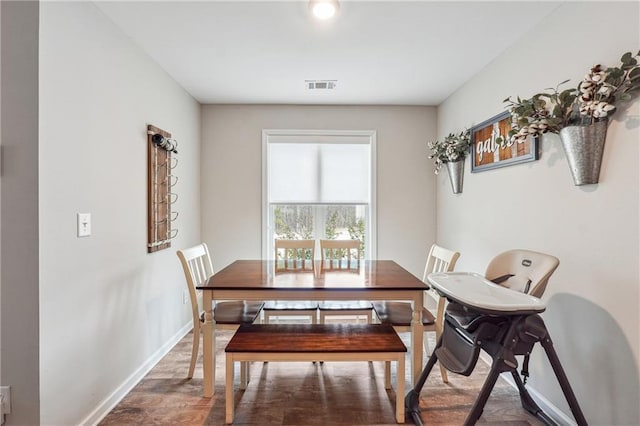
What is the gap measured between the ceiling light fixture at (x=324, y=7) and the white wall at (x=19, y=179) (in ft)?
4.49

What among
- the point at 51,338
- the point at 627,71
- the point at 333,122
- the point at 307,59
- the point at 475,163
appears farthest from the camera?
the point at 333,122

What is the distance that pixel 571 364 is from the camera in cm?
174

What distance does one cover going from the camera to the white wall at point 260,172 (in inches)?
140

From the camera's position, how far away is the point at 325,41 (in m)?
2.21

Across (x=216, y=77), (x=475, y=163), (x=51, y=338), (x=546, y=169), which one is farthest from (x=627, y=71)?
(x=51, y=338)

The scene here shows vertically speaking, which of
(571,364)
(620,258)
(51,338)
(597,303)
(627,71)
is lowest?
(571,364)

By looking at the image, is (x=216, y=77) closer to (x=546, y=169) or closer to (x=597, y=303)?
(x=546, y=169)

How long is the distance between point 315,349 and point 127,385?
1406mm

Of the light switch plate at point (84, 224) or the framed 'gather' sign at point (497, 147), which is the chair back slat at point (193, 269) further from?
the framed 'gather' sign at point (497, 147)

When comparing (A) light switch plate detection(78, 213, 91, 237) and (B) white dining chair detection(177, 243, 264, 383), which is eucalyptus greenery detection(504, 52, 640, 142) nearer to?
(B) white dining chair detection(177, 243, 264, 383)

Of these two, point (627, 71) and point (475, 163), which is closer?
point (627, 71)

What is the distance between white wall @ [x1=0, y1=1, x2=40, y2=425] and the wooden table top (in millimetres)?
827

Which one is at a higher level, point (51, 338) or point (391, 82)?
point (391, 82)

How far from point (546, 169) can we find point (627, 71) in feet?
2.12
